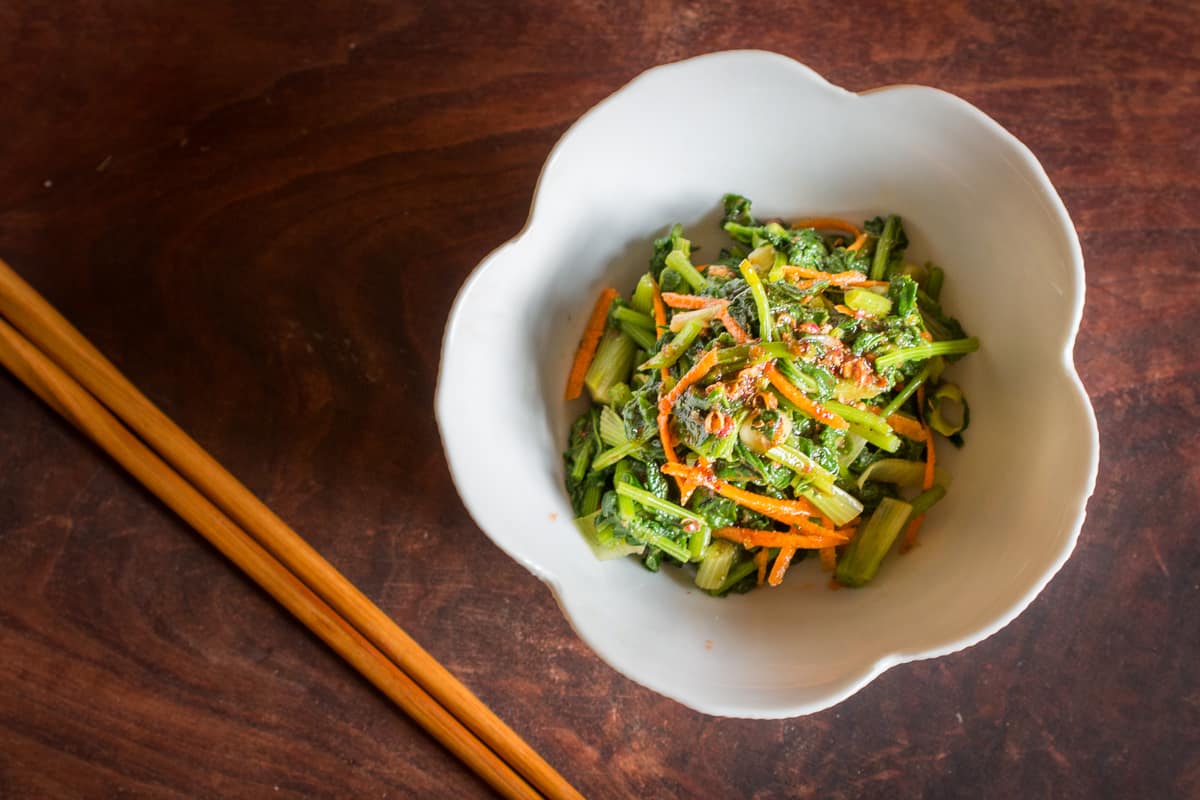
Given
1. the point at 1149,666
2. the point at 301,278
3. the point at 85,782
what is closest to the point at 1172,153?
the point at 1149,666

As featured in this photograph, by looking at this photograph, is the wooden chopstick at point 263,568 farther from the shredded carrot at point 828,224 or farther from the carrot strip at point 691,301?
the shredded carrot at point 828,224

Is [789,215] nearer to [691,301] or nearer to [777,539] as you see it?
[691,301]

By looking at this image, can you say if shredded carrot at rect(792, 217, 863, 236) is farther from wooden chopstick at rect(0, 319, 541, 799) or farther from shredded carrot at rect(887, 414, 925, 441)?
wooden chopstick at rect(0, 319, 541, 799)

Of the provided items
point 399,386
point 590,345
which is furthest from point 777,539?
point 399,386

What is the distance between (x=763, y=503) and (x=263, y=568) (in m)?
1.09

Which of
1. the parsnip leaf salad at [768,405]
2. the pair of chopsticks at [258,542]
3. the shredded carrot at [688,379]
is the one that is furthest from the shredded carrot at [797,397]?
the pair of chopsticks at [258,542]

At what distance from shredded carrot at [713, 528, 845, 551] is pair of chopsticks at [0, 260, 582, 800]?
70cm

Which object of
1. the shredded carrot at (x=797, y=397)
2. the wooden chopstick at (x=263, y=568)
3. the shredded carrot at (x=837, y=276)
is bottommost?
the wooden chopstick at (x=263, y=568)

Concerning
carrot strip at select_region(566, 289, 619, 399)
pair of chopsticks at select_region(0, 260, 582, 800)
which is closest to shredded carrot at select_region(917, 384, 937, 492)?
carrot strip at select_region(566, 289, 619, 399)

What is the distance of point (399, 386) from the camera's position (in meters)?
2.11

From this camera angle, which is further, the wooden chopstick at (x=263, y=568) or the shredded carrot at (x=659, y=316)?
the wooden chopstick at (x=263, y=568)

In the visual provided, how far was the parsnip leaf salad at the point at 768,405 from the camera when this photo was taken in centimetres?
164

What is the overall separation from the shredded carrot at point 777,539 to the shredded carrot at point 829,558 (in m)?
0.03

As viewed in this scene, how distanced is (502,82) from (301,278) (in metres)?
0.65
